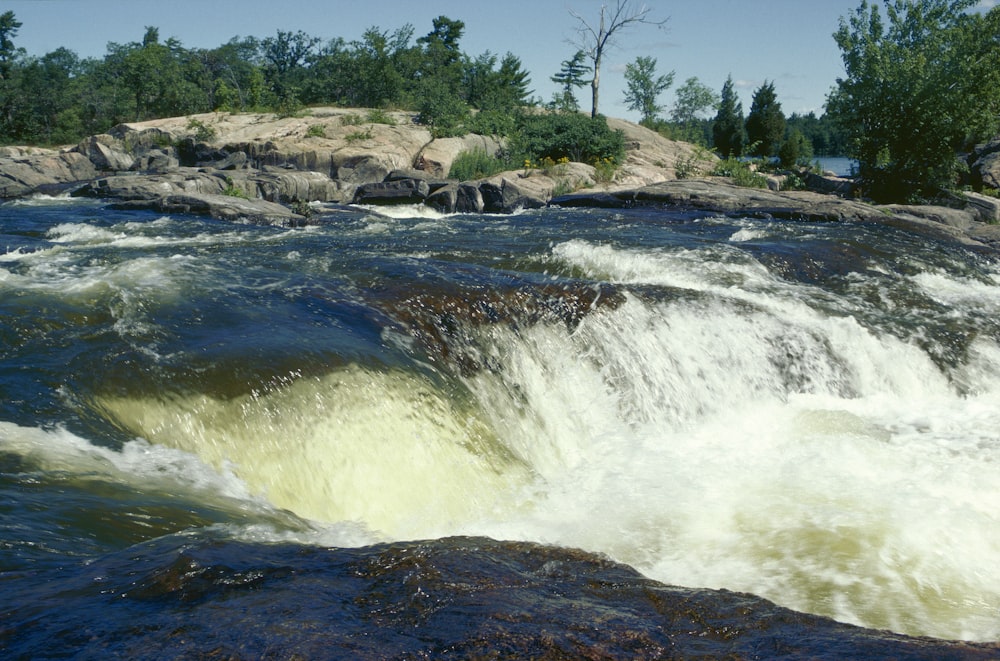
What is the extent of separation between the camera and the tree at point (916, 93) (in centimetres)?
2333

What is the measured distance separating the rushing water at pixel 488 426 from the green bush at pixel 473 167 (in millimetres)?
15688

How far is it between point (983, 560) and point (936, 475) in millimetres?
1504

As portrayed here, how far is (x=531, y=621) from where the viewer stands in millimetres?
2443

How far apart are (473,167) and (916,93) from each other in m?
14.0

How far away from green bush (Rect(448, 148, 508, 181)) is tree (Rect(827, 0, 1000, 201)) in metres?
11.7

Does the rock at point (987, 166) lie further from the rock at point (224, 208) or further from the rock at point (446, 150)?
the rock at point (224, 208)

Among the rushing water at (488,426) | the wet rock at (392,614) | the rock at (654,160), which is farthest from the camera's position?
the rock at (654,160)

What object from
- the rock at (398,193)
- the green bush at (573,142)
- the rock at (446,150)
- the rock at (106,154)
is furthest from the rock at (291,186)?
the rock at (106,154)

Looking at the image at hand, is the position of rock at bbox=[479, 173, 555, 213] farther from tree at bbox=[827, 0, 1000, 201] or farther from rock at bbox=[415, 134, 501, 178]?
tree at bbox=[827, 0, 1000, 201]

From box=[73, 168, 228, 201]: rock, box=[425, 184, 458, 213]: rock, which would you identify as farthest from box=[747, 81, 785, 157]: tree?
box=[73, 168, 228, 201]: rock

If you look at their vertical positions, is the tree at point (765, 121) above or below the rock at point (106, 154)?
above

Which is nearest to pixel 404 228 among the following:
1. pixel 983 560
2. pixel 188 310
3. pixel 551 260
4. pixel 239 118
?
pixel 551 260

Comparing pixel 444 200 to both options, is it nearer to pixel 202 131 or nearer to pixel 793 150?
pixel 202 131

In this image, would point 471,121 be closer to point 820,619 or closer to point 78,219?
point 78,219
